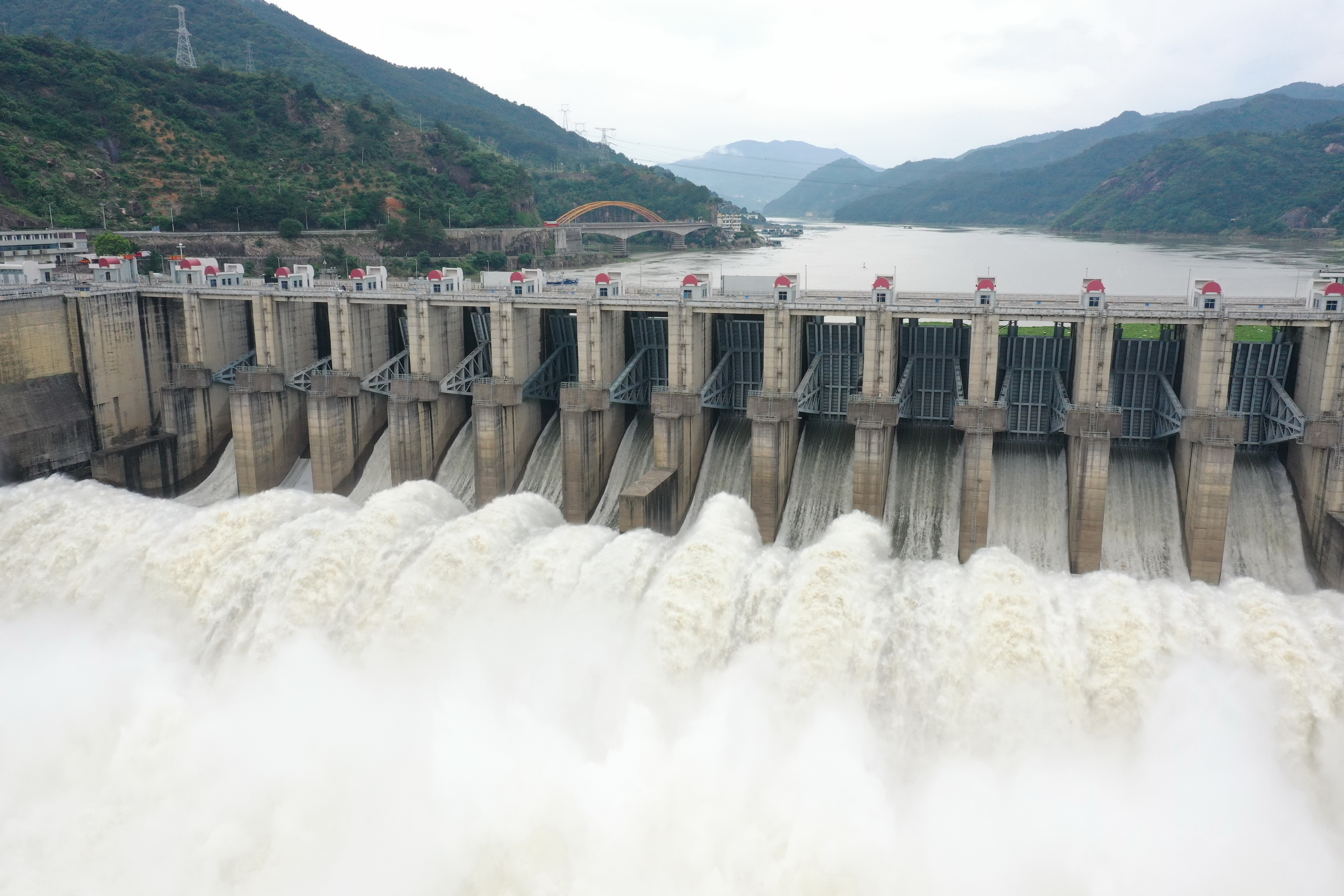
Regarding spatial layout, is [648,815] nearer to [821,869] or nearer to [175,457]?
[821,869]

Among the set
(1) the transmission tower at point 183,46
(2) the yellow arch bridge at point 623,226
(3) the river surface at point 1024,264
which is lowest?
(3) the river surface at point 1024,264

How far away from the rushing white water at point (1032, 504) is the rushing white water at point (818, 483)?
15.8ft

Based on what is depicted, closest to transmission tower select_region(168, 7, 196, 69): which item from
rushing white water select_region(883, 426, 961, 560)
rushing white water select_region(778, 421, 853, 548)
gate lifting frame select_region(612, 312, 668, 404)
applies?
gate lifting frame select_region(612, 312, 668, 404)

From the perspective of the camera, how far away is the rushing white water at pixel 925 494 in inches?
1223

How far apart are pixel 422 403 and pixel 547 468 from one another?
5563 mm

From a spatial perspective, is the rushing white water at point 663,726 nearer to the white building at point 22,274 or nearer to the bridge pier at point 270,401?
the bridge pier at point 270,401

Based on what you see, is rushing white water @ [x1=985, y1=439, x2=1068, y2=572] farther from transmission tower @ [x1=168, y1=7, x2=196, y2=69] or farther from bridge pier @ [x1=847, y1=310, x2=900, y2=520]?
transmission tower @ [x1=168, y1=7, x2=196, y2=69]

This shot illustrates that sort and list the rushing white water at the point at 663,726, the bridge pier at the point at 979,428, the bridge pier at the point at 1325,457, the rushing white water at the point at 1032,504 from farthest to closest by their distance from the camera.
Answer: the rushing white water at the point at 1032,504
the bridge pier at the point at 979,428
the bridge pier at the point at 1325,457
the rushing white water at the point at 663,726

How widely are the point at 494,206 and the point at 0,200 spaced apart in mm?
49401

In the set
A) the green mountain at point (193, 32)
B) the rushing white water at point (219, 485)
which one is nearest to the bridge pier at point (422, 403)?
the rushing white water at point (219, 485)

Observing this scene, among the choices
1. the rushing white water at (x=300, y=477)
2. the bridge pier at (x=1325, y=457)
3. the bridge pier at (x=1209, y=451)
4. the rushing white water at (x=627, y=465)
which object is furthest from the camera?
the rushing white water at (x=300, y=477)

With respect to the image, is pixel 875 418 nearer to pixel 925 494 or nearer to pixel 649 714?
pixel 925 494

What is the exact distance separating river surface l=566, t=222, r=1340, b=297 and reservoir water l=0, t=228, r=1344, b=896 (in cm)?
2049

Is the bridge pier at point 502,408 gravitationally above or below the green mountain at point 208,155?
below
